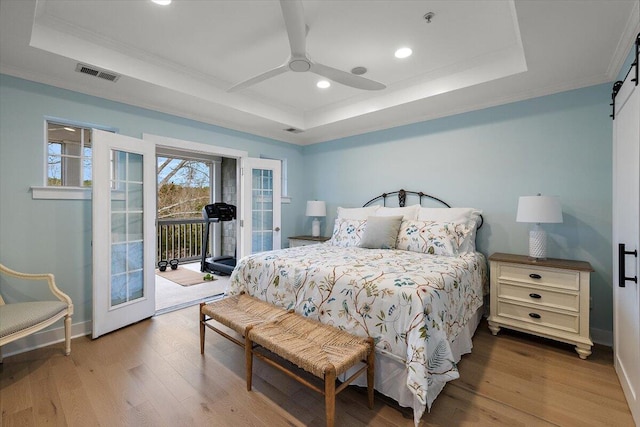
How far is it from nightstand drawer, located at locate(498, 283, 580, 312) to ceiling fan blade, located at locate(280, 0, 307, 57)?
2778 mm

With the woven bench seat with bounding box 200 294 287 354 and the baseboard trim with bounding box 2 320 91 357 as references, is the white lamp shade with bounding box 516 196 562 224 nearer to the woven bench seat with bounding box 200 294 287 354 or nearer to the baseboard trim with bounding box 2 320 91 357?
the woven bench seat with bounding box 200 294 287 354

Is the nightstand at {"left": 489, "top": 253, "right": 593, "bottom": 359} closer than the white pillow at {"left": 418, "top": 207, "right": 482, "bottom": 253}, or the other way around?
the nightstand at {"left": 489, "top": 253, "right": 593, "bottom": 359}

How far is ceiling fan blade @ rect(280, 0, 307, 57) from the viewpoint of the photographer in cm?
165

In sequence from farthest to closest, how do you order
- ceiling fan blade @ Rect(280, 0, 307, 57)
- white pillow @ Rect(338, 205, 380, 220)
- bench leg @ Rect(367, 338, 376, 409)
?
white pillow @ Rect(338, 205, 380, 220) → bench leg @ Rect(367, 338, 376, 409) → ceiling fan blade @ Rect(280, 0, 307, 57)

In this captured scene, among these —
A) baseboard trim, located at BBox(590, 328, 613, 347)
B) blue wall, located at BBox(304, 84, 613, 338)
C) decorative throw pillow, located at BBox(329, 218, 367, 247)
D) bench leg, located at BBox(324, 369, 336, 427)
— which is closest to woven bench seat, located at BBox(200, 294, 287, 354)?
bench leg, located at BBox(324, 369, 336, 427)

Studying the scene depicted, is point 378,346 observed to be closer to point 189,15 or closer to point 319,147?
point 189,15

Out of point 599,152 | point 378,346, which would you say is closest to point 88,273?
point 378,346

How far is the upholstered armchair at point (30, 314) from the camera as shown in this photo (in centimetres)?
201

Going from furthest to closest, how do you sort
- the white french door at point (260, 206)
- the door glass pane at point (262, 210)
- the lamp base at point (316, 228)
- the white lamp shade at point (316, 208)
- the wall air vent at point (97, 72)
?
1. the lamp base at point (316, 228)
2. the white lamp shade at point (316, 208)
3. the door glass pane at point (262, 210)
4. the white french door at point (260, 206)
5. the wall air vent at point (97, 72)

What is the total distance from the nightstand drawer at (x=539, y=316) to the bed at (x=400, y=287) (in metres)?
0.25

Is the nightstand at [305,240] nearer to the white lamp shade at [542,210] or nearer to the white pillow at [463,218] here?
the white pillow at [463,218]

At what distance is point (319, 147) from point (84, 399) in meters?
4.25

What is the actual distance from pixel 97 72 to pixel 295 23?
2029 mm

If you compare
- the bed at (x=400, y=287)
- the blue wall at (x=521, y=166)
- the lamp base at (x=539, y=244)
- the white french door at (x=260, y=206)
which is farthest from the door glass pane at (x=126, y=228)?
the lamp base at (x=539, y=244)
